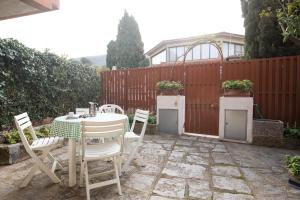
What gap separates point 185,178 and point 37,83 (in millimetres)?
4076

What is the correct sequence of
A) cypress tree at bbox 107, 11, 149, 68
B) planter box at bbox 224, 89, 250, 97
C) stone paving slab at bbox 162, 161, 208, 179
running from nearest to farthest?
stone paving slab at bbox 162, 161, 208, 179, planter box at bbox 224, 89, 250, 97, cypress tree at bbox 107, 11, 149, 68

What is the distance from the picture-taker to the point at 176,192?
2650mm

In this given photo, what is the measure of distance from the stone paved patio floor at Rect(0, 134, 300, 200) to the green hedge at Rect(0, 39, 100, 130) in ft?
4.46

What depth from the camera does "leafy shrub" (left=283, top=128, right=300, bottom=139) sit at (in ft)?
15.4

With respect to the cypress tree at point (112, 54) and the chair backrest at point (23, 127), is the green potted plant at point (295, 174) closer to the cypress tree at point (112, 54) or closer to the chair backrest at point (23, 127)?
the chair backrest at point (23, 127)

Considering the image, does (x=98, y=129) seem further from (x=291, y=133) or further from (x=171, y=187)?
(x=291, y=133)

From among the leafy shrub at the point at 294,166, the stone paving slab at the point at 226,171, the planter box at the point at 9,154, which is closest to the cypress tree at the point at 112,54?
the planter box at the point at 9,154

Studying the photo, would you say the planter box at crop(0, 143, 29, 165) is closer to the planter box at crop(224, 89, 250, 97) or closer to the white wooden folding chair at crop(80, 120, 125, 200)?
the white wooden folding chair at crop(80, 120, 125, 200)

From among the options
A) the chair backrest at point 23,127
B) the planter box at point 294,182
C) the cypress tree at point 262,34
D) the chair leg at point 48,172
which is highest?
the cypress tree at point 262,34

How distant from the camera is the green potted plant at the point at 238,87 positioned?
4.96 m

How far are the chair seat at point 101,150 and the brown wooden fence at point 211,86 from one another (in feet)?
12.0

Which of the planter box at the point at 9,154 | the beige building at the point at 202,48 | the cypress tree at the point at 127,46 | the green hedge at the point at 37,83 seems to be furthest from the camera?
the cypress tree at the point at 127,46

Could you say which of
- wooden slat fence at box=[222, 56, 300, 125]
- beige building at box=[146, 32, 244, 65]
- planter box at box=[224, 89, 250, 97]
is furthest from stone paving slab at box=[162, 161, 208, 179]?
beige building at box=[146, 32, 244, 65]

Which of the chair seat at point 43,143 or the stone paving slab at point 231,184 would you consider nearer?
the stone paving slab at point 231,184
